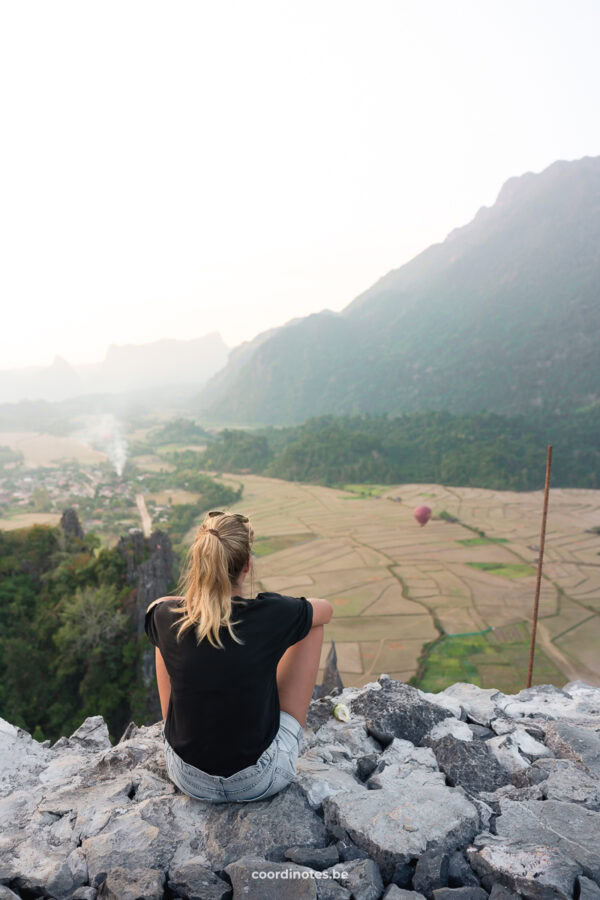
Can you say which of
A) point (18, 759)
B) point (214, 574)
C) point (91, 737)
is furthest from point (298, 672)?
point (91, 737)

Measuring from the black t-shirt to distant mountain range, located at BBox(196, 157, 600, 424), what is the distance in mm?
83049

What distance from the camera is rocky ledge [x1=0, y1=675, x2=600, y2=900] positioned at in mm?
1940

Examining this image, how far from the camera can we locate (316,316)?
6102 inches

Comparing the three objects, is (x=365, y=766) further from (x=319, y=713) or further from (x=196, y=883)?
(x=196, y=883)

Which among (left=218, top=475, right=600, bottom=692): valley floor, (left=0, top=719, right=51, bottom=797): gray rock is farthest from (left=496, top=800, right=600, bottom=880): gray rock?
(left=218, top=475, right=600, bottom=692): valley floor

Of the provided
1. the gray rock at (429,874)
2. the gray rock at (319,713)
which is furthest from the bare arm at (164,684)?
the gray rock at (429,874)

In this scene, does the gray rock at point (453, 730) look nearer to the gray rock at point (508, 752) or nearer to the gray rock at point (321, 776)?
the gray rock at point (508, 752)

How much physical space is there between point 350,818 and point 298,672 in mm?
634

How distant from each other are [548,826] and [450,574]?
29.0 metres

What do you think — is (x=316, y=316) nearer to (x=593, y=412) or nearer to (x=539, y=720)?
(x=593, y=412)

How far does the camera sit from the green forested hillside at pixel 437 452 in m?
54.8

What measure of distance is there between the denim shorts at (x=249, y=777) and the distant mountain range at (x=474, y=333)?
82.9m

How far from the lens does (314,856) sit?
2062mm

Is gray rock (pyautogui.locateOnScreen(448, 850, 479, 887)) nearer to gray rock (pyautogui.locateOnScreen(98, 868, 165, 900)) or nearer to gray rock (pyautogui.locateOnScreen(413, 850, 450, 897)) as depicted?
gray rock (pyautogui.locateOnScreen(413, 850, 450, 897))
